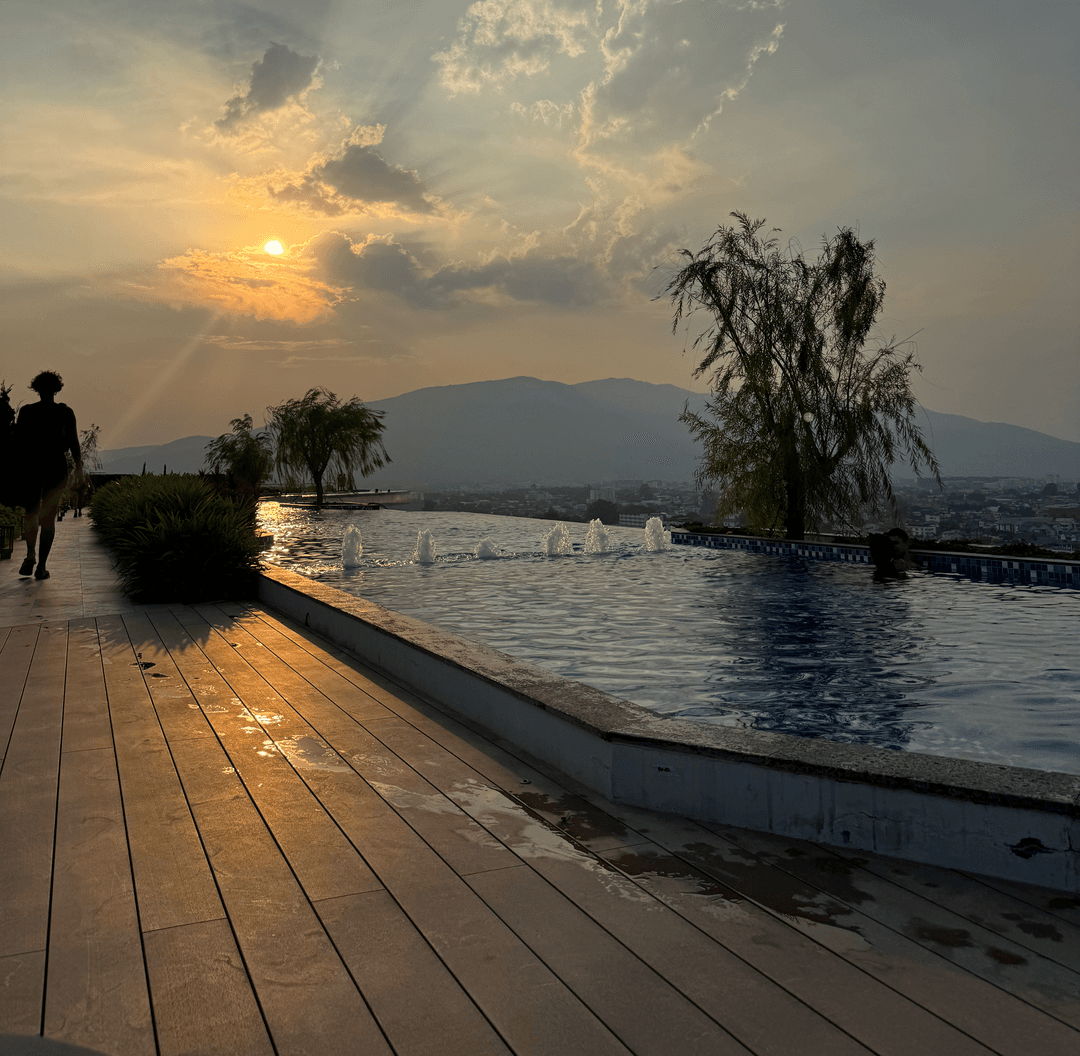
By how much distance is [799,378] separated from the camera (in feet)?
40.9

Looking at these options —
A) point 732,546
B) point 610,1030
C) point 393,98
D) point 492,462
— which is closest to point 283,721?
point 610,1030

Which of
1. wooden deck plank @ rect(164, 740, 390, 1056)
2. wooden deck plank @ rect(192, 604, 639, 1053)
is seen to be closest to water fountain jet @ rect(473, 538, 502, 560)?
wooden deck plank @ rect(164, 740, 390, 1056)

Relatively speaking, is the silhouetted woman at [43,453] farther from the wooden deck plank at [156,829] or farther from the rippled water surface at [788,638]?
the wooden deck plank at [156,829]

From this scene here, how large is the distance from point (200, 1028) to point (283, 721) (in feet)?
6.55

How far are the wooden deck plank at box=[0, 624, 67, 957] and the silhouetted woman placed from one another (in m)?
3.85

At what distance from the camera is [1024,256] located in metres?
14.2

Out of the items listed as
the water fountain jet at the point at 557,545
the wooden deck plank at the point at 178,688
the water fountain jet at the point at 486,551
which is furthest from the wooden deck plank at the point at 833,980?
the water fountain jet at the point at 557,545

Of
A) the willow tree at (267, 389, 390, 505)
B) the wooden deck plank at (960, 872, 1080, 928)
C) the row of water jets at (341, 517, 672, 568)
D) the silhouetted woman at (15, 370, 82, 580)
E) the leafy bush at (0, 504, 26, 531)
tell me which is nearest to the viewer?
the wooden deck plank at (960, 872, 1080, 928)

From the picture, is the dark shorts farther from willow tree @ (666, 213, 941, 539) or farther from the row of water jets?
willow tree @ (666, 213, 941, 539)

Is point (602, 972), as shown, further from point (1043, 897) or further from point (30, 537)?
point (30, 537)

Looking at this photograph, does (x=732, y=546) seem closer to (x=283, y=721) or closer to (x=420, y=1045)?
(x=283, y=721)

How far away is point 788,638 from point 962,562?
17.2ft

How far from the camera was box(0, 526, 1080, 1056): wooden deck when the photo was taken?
1410 mm

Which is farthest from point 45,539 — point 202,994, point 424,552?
point 202,994
